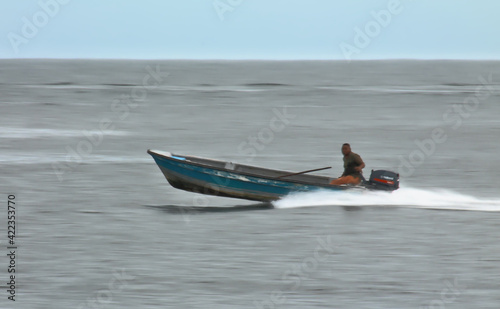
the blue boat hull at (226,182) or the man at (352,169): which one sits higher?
the man at (352,169)

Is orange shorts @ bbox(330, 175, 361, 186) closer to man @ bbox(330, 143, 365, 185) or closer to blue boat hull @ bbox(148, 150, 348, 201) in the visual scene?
man @ bbox(330, 143, 365, 185)

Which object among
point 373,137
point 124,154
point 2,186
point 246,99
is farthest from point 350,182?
point 246,99

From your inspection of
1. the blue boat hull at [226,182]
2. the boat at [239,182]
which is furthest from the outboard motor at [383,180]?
the blue boat hull at [226,182]

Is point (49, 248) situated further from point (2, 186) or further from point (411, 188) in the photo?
point (411, 188)

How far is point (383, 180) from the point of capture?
56.0 feet

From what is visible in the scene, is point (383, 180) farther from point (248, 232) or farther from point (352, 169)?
point (248, 232)

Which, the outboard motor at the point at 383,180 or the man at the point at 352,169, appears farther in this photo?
the outboard motor at the point at 383,180

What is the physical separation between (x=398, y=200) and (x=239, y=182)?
4.60m

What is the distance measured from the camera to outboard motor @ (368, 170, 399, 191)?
17031 millimetres

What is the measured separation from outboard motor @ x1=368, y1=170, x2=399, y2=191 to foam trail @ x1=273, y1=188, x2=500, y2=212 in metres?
0.19

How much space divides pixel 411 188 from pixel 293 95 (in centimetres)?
5390

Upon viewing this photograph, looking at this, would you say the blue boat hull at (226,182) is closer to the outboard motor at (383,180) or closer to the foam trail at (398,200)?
the foam trail at (398,200)

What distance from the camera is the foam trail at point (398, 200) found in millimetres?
17188

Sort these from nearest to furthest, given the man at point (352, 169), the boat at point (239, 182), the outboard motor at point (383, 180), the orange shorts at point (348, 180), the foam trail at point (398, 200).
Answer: the man at point (352, 169), the orange shorts at point (348, 180), the boat at point (239, 182), the outboard motor at point (383, 180), the foam trail at point (398, 200)
